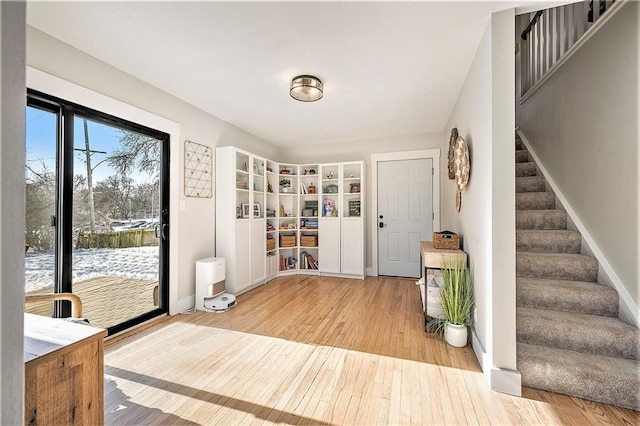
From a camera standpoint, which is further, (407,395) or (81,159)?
(81,159)

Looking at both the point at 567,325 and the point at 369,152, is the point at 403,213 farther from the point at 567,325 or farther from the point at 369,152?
the point at 567,325

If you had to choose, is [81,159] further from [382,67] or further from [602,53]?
[602,53]

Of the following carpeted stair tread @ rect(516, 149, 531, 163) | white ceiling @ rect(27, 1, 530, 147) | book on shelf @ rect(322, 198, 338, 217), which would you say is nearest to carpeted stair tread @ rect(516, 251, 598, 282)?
carpeted stair tread @ rect(516, 149, 531, 163)

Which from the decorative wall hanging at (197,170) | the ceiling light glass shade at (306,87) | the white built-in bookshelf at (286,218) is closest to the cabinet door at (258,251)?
the white built-in bookshelf at (286,218)

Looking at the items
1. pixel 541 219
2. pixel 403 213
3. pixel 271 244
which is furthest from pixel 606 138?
pixel 271 244

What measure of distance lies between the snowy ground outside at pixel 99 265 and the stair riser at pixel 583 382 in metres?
3.32

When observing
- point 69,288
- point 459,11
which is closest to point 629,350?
point 459,11

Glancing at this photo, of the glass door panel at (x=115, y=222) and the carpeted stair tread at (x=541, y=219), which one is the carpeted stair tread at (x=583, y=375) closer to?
the carpeted stair tread at (x=541, y=219)

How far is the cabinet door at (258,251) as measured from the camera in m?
3.86

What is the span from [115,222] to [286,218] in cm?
265

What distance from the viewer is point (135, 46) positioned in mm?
2012

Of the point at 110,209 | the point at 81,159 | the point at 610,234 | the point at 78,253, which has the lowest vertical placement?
the point at 78,253

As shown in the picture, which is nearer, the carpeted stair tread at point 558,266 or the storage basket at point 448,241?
the carpeted stair tread at point 558,266

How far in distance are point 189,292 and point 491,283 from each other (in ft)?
10.0
